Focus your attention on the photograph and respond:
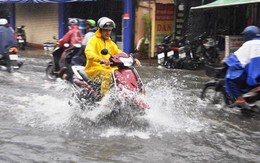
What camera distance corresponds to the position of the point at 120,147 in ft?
18.2

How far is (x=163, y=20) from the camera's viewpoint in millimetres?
17344

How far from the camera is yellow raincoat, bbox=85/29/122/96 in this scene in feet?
20.8

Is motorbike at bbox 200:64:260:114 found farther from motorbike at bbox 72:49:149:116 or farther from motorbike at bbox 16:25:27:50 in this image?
motorbike at bbox 16:25:27:50

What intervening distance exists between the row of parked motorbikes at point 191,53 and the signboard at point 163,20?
8.06 ft

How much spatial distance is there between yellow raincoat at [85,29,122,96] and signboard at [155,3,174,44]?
1038 centimetres

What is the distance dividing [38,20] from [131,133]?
60.7ft

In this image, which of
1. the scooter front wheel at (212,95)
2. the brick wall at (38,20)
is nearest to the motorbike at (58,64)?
the scooter front wheel at (212,95)

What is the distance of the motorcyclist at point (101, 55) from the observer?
20.8ft

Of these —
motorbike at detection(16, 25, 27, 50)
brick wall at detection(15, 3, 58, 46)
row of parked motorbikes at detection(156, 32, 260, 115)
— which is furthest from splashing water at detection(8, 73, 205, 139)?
brick wall at detection(15, 3, 58, 46)

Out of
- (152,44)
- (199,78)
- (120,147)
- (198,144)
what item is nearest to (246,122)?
(198,144)

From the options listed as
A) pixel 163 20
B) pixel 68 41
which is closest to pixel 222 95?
pixel 68 41

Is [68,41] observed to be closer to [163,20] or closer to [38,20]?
[163,20]

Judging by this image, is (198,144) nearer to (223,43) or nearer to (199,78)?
(199,78)

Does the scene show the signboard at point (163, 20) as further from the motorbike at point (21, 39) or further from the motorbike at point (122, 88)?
the motorbike at point (122, 88)
